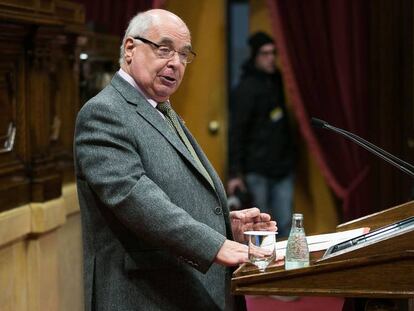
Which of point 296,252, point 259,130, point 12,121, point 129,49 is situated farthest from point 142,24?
point 259,130

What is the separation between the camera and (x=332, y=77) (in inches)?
222

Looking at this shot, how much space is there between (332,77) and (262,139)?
1.95 ft

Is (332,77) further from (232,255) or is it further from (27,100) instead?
(232,255)

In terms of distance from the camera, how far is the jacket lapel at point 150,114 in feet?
7.32

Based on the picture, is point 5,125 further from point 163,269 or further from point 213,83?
point 213,83

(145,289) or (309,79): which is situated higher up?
(309,79)

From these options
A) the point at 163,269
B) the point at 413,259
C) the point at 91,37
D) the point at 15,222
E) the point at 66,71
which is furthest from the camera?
the point at 91,37

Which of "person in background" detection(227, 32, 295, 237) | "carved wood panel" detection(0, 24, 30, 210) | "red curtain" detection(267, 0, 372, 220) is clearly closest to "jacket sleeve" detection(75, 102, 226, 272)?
"carved wood panel" detection(0, 24, 30, 210)

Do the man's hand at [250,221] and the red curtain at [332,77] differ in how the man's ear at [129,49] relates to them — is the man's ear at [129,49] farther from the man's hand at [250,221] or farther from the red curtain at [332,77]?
the red curtain at [332,77]

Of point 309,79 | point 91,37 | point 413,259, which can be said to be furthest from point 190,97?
point 413,259

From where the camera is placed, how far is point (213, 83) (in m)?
5.96

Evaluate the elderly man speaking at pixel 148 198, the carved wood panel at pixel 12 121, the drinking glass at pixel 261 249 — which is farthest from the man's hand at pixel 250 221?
the carved wood panel at pixel 12 121

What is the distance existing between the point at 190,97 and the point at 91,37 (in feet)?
4.82

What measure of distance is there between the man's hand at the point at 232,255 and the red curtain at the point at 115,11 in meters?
3.79
